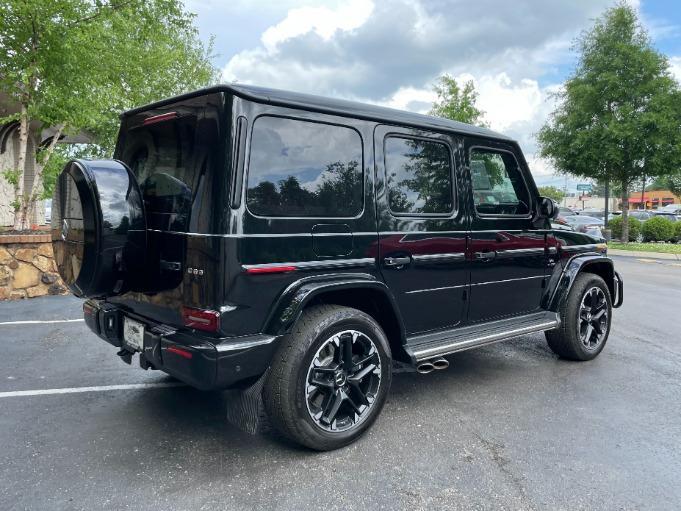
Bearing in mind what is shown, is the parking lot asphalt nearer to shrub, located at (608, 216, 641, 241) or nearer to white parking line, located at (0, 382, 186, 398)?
white parking line, located at (0, 382, 186, 398)

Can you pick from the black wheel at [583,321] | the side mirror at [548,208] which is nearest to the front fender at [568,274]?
the black wheel at [583,321]

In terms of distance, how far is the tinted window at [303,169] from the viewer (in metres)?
2.71

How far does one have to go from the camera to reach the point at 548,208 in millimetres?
4188

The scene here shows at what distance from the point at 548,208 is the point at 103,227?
337 centimetres

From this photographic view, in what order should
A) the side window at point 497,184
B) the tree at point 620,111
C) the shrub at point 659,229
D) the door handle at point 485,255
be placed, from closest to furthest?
the door handle at point 485,255 → the side window at point 497,184 → the tree at point 620,111 → the shrub at point 659,229

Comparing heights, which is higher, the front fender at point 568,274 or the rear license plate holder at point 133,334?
the front fender at point 568,274

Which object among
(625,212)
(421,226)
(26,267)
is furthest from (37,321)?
(625,212)

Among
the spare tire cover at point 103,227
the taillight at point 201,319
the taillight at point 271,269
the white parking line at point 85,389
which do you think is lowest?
the white parking line at point 85,389

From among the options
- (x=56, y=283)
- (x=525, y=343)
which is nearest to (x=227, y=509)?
(x=525, y=343)

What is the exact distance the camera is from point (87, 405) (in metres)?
3.57

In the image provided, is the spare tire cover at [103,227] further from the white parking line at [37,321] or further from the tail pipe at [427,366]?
the white parking line at [37,321]

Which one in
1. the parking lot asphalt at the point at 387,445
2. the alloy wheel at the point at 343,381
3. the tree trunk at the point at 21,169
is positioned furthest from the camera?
the tree trunk at the point at 21,169

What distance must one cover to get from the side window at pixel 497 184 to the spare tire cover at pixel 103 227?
2.39 m

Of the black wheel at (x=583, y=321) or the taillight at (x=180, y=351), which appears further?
the black wheel at (x=583, y=321)
